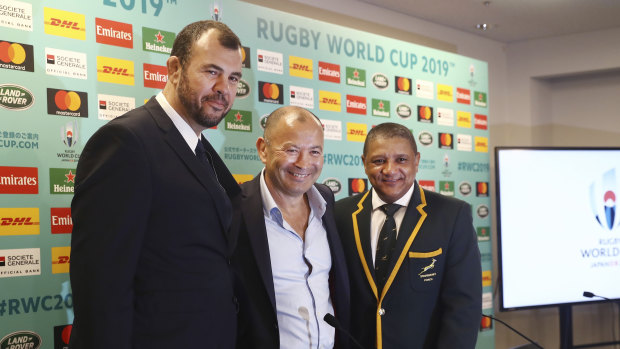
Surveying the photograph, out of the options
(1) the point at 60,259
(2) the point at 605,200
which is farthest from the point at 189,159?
(2) the point at 605,200

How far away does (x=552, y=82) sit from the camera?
20.7 ft

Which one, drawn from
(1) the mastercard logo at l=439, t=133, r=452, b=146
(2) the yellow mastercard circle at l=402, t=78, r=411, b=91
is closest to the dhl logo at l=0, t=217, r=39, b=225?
(2) the yellow mastercard circle at l=402, t=78, r=411, b=91

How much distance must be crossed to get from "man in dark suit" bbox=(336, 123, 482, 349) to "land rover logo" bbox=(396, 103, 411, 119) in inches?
67.4

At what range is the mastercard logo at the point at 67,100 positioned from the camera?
252 centimetres

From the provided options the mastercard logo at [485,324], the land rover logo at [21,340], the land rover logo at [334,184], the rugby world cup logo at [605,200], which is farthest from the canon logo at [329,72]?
the rugby world cup logo at [605,200]

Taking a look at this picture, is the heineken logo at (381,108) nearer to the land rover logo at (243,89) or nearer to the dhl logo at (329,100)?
the dhl logo at (329,100)

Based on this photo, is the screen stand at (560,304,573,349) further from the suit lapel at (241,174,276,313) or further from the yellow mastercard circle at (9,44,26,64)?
the yellow mastercard circle at (9,44,26,64)

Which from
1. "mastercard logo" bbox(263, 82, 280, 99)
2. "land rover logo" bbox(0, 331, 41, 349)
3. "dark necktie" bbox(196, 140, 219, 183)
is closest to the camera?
"dark necktie" bbox(196, 140, 219, 183)

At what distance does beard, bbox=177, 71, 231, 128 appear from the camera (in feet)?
5.75

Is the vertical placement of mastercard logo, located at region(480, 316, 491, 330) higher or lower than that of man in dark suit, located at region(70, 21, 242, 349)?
lower

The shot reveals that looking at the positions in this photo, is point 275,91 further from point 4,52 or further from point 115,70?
point 4,52

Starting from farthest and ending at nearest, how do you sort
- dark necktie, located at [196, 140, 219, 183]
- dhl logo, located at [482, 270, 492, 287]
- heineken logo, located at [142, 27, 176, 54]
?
dhl logo, located at [482, 270, 492, 287]
heineken logo, located at [142, 27, 176, 54]
dark necktie, located at [196, 140, 219, 183]

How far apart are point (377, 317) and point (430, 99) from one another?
8.21 ft

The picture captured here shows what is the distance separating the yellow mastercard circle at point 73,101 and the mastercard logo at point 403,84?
232cm
